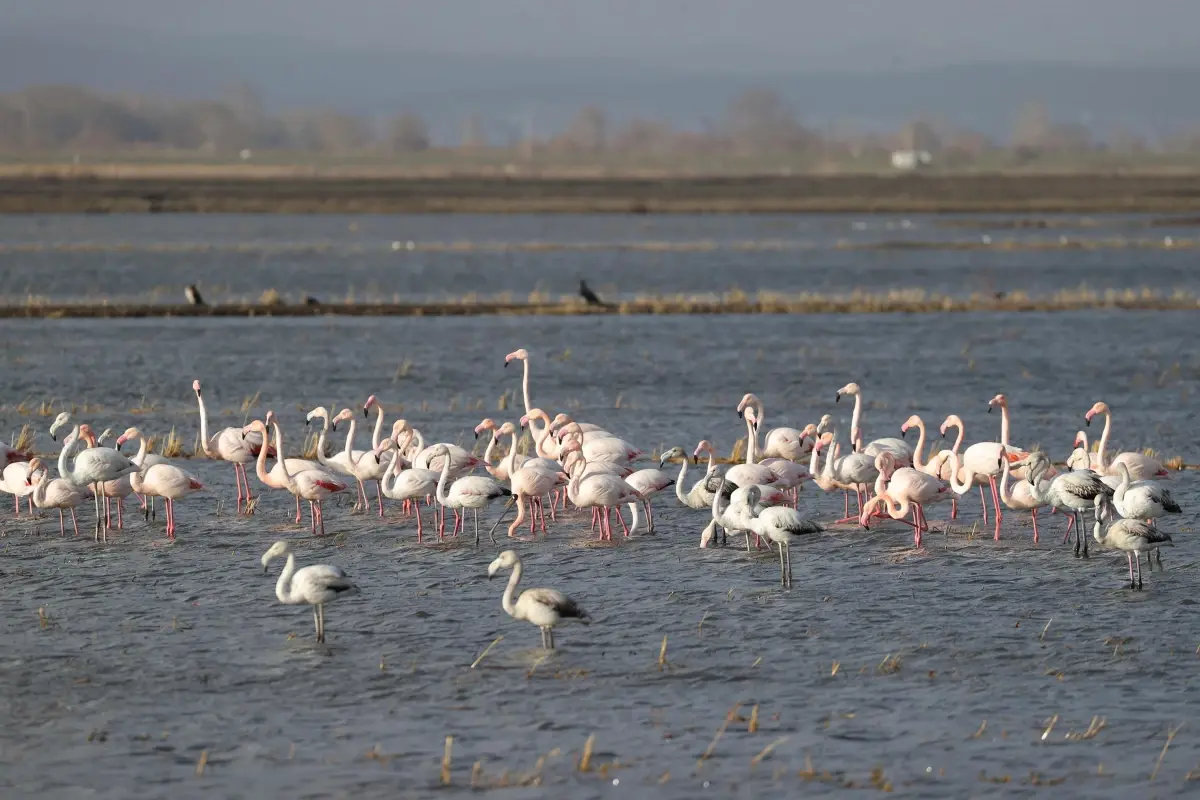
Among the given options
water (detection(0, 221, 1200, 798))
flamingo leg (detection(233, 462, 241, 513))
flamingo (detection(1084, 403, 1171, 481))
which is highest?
flamingo (detection(1084, 403, 1171, 481))

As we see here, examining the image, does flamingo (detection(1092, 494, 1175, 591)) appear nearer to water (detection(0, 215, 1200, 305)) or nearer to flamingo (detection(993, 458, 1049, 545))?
flamingo (detection(993, 458, 1049, 545))

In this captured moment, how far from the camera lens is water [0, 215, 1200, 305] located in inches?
2387

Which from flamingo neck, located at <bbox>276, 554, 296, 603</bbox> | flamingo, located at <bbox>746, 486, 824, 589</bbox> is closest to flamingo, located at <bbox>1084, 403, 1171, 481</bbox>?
flamingo, located at <bbox>746, 486, 824, 589</bbox>

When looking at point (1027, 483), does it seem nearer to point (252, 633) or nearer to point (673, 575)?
point (673, 575)

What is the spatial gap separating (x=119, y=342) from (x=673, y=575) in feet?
83.6

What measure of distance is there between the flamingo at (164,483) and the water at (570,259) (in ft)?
109

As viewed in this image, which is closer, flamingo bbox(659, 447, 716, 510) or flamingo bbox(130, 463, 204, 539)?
flamingo bbox(130, 463, 204, 539)

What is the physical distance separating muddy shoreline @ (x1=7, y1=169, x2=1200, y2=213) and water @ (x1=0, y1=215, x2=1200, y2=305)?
9.85 metres

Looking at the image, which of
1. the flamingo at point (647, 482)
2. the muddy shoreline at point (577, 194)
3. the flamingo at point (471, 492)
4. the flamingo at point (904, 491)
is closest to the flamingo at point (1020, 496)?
the flamingo at point (904, 491)

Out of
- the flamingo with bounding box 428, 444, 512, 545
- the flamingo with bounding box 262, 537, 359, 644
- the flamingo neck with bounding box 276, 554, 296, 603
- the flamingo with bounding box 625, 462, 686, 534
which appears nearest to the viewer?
the flamingo with bounding box 262, 537, 359, 644

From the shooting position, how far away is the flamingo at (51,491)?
1747cm

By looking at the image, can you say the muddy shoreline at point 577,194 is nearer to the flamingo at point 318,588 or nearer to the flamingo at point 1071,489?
the flamingo at point 1071,489

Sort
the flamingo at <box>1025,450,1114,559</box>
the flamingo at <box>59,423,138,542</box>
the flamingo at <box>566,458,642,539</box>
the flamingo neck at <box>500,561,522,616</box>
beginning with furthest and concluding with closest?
the flamingo at <box>566,458,642,539</box>
the flamingo at <box>59,423,138,542</box>
the flamingo at <box>1025,450,1114,559</box>
the flamingo neck at <box>500,561,522,616</box>

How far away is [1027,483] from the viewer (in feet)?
56.5
